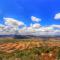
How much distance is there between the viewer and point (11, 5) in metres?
3.22

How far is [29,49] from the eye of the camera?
3.10 m

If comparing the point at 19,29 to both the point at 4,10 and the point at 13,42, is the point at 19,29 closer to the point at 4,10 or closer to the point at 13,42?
the point at 13,42

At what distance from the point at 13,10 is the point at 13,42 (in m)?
0.69

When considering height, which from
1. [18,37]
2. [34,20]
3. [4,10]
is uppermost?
[4,10]

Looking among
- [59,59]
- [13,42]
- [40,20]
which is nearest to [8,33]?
[13,42]

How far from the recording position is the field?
3041 millimetres

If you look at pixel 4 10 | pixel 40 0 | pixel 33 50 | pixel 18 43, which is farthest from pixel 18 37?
pixel 40 0

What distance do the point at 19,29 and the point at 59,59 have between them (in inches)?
41.0

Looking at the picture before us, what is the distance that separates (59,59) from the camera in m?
3.03

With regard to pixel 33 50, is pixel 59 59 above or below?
below

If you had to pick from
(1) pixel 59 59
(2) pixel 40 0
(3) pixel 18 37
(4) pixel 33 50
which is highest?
(2) pixel 40 0

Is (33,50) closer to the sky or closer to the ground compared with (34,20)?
closer to the ground

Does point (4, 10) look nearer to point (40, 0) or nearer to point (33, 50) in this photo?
point (40, 0)

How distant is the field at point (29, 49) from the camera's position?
304 centimetres
